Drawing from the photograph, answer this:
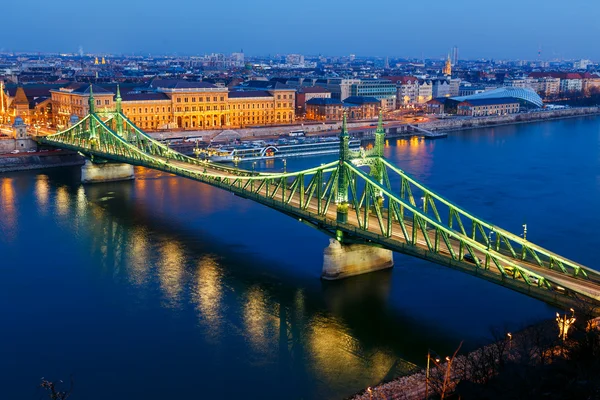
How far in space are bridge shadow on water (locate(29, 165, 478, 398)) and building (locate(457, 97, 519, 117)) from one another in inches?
1591

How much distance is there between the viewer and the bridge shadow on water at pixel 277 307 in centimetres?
1253

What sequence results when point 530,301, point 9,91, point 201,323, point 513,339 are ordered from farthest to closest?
point 9,91 → point 530,301 → point 201,323 → point 513,339

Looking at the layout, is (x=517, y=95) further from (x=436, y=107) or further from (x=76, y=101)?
(x=76, y=101)

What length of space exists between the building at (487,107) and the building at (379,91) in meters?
6.07

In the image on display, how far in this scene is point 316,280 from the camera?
16.6 meters

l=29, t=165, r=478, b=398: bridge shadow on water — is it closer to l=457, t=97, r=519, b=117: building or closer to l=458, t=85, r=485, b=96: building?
l=457, t=97, r=519, b=117: building

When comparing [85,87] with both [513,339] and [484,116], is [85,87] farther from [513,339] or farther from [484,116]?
[513,339]

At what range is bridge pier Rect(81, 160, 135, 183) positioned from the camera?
2905 cm

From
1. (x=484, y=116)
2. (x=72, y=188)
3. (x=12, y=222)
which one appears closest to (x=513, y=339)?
(x=12, y=222)

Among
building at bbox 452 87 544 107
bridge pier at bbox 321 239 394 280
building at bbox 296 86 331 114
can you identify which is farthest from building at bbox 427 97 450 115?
bridge pier at bbox 321 239 394 280

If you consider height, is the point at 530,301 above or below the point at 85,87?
below

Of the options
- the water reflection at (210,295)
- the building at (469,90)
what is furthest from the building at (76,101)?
the building at (469,90)

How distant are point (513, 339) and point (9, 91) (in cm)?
4297

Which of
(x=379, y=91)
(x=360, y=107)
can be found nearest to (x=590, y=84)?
(x=379, y=91)
